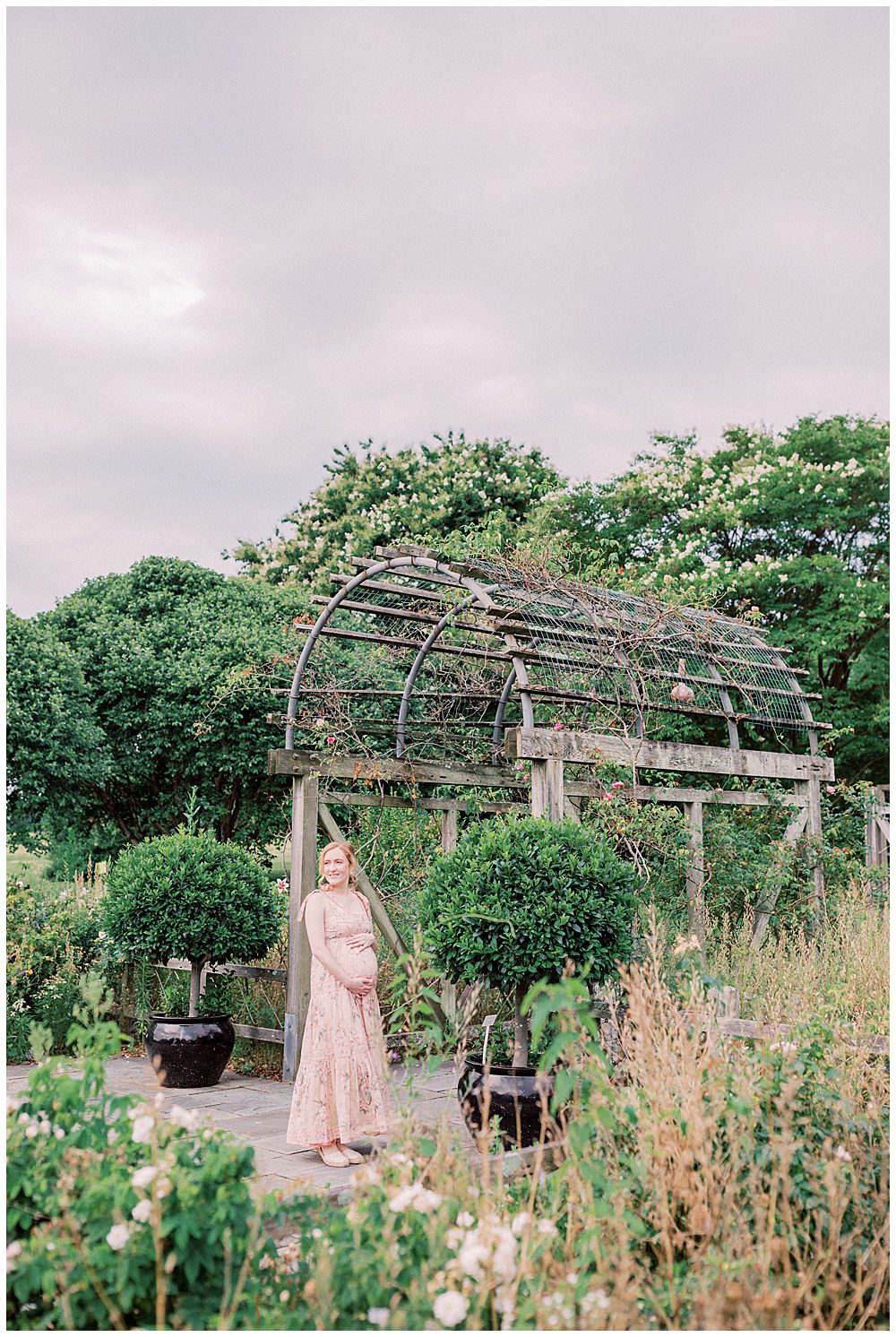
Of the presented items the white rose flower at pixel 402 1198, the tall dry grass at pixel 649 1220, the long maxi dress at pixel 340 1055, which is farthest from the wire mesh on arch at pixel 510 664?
the white rose flower at pixel 402 1198

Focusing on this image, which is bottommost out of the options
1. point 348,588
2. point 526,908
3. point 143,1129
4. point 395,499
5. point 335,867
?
point 143,1129

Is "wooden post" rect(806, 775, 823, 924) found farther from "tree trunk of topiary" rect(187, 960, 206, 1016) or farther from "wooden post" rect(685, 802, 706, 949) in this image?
"tree trunk of topiary" rect(187, 960, 206, 1016)

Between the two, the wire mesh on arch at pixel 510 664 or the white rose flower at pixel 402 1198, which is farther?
the wire mesh on arch at pixel 510 664

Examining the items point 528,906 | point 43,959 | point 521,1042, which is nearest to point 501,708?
point 528,906

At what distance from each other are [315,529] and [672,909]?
39.5 feet

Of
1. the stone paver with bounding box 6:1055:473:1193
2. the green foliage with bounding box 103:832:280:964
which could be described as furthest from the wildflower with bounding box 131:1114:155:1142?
the green foliage with bounding box 103:832:280:964

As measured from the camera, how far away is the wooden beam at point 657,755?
5719mm

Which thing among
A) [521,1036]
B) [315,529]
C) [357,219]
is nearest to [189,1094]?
[521,1036]

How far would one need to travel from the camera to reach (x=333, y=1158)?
475 centimetres

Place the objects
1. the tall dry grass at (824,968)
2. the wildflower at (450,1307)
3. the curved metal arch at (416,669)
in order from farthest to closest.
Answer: the curved metal arch at (416,669), the tall dry grass at (824,968), the wildflower at (450,1307)

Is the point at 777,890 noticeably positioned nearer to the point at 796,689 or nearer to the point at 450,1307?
the point at 796,689

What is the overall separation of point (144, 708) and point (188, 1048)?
15.3 ft

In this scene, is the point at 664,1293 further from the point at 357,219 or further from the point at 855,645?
the point at 855,645

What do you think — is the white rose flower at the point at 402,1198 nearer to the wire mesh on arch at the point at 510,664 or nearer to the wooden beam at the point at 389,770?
the wire mesh on arch at the point at 510,664
